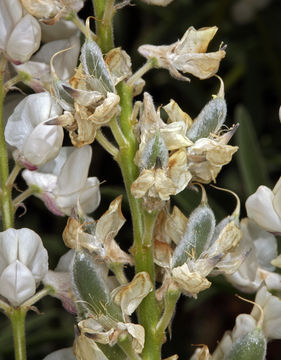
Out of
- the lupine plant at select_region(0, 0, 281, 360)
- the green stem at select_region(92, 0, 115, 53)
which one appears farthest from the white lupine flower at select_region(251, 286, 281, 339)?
the green stem at select_region(92, 0, 115, 53)

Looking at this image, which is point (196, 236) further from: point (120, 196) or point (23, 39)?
point (23, 39)

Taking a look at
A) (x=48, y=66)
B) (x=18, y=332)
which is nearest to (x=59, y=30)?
(x=48, y=66)

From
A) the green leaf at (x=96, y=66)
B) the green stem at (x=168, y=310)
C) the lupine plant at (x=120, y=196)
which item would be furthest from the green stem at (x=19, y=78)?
the green stem at (x=168, y=310)

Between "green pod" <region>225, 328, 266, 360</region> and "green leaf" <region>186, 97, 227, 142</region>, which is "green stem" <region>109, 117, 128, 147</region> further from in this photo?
"green pod" <region>225, 328, 266, 360</region>

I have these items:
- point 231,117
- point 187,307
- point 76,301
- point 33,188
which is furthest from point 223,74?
point 76,301

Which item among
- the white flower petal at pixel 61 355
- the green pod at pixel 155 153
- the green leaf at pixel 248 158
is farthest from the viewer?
the green leaf at pixel 248 158

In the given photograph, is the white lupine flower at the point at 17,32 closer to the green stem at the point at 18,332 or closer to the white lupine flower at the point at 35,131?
the white lupine flower at the point at 35,131

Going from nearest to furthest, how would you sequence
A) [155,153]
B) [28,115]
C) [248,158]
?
[155,153] → [28,115] → [248,158]
